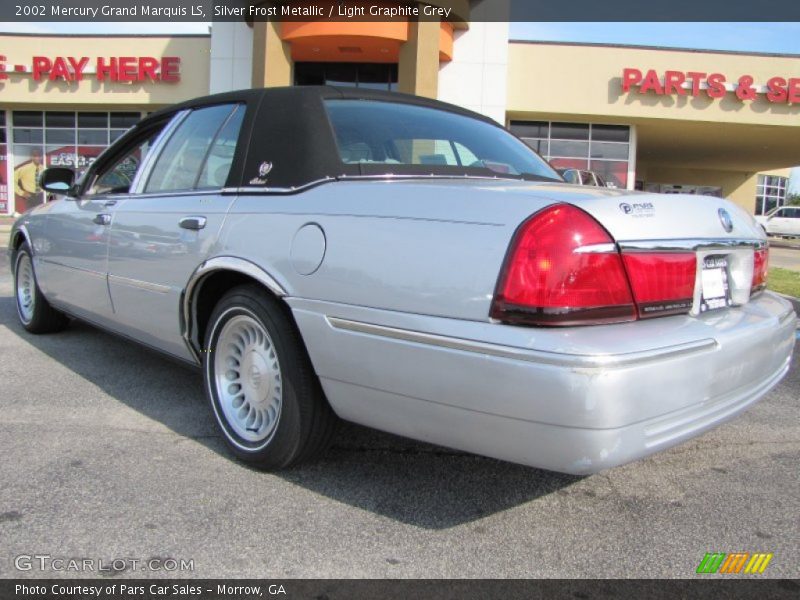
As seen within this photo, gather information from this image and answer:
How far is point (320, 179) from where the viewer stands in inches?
Answer: 108

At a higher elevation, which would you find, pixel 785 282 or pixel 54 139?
pixel 54 139

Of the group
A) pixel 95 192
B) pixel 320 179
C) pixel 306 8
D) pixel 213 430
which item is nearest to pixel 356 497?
pixel 213 430

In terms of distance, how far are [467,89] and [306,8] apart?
496 centimetres

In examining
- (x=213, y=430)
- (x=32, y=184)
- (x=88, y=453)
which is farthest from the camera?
(x=32, y=184)

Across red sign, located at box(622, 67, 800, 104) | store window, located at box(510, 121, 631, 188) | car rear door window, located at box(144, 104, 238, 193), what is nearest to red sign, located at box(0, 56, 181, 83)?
store window, located at box(510, 121, 631, 188)

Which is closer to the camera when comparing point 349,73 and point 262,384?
point 262,384

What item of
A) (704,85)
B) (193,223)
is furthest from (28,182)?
(193,223)

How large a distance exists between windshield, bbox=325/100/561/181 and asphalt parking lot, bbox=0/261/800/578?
133 centimetres

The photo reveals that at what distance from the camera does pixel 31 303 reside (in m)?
5.32

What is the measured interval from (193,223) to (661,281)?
2041mm

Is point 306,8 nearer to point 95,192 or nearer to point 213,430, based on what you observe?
point 95,192

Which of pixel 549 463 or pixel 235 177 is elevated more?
pixel 235 177

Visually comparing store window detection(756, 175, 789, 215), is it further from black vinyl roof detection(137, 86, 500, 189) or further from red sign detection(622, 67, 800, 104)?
black vinyl roof detection(137, 86, 500, 189)

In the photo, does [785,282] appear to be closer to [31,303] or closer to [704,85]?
[31,303]
